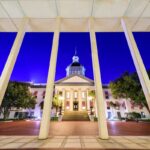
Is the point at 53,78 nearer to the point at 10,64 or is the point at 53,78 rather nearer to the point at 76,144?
the point at 10,64

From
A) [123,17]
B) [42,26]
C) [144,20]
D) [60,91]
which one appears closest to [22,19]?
[42,26]

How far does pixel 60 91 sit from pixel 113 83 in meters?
19.0

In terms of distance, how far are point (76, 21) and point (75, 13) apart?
45cm

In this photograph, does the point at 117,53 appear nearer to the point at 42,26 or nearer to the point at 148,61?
the point at 148,61

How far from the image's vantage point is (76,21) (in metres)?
5.63

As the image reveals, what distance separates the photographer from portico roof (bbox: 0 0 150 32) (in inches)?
187

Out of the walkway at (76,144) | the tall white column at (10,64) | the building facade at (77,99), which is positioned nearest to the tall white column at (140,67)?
the walkway at (76,144)

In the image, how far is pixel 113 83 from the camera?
55.8 ft

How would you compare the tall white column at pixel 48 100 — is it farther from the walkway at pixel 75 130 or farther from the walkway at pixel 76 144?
the walkway at pixel 75 130

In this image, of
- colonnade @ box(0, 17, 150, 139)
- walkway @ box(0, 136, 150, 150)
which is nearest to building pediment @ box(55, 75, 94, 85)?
colonnade @ box(0, 17, 150, 139)

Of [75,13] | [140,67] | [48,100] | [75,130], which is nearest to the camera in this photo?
[48,100]

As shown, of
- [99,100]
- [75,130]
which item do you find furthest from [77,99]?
[99,100]

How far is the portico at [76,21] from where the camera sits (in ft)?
14.1

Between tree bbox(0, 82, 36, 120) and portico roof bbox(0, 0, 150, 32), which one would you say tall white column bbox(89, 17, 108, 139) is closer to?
portico roof bbox(0, 0, 150, 32)
